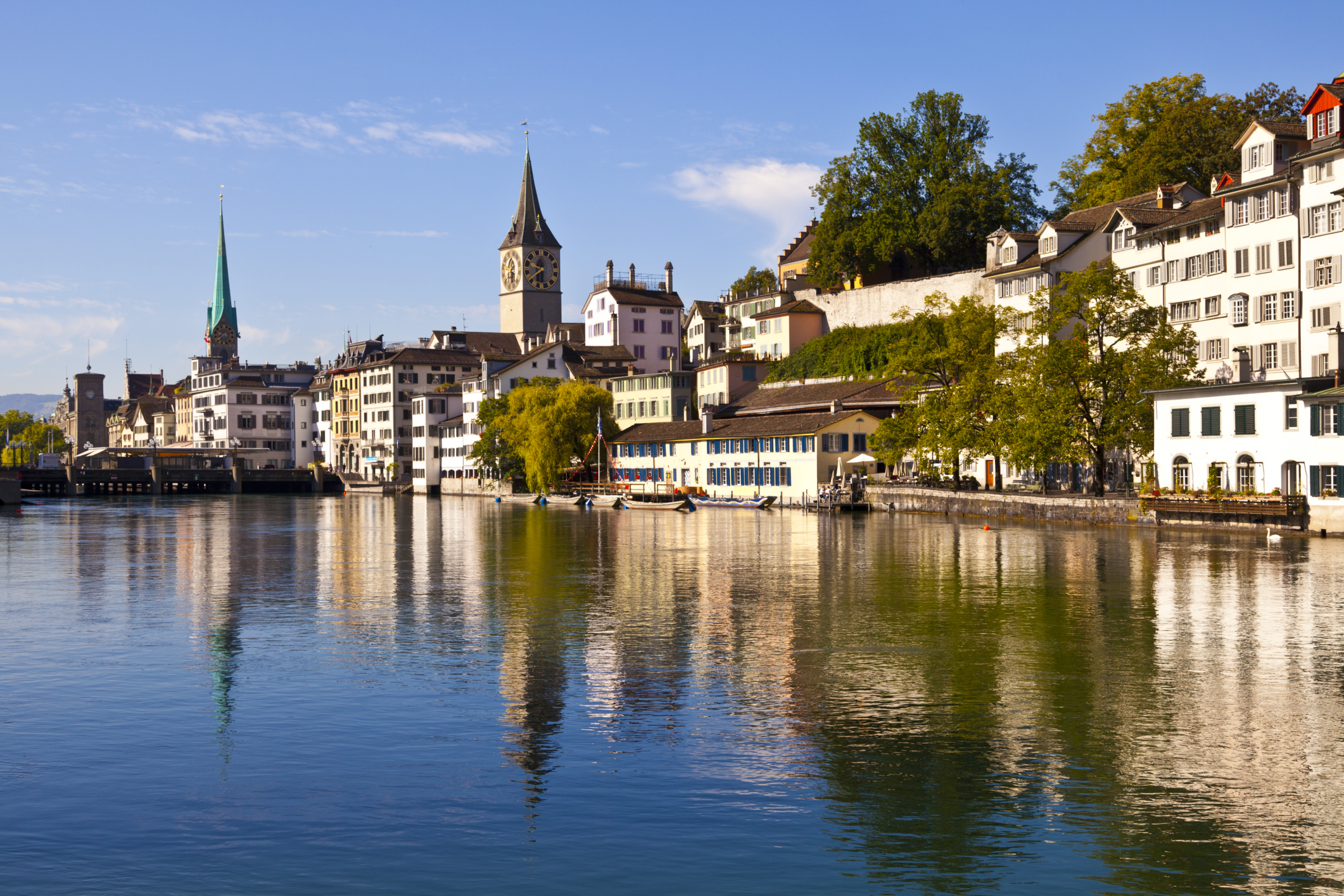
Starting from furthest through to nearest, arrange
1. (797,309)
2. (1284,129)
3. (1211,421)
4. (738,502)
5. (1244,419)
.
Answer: (797,309)
(738,502)
(1284,129)
(1211,421)
(1244,419)

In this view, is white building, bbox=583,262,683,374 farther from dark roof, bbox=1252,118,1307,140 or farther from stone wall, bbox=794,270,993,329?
dark roof, bbox=1252,118,1307,140

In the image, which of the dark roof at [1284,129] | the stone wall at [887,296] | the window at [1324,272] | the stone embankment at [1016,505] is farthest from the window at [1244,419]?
the stone wall at [887,296]

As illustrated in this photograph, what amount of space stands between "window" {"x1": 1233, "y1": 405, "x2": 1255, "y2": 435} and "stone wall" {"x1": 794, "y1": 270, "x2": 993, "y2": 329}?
33634 millimetres

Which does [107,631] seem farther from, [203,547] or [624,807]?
[203,547]

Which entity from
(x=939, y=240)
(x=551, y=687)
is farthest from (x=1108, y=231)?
(x=551, y=687)

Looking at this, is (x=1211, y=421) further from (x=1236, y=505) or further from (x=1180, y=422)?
(x=1236, y=505)

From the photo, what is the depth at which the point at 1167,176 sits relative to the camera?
88.1 meters

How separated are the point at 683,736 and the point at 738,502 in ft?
267

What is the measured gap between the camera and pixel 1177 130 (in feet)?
285

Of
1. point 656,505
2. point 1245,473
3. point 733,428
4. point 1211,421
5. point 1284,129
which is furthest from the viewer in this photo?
point 733,428

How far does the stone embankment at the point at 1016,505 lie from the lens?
67.1 m

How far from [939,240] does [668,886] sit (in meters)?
95.9

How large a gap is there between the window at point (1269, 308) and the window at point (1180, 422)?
7366 millimetres

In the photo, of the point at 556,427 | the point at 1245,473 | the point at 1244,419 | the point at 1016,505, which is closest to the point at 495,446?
the point at 556,427
